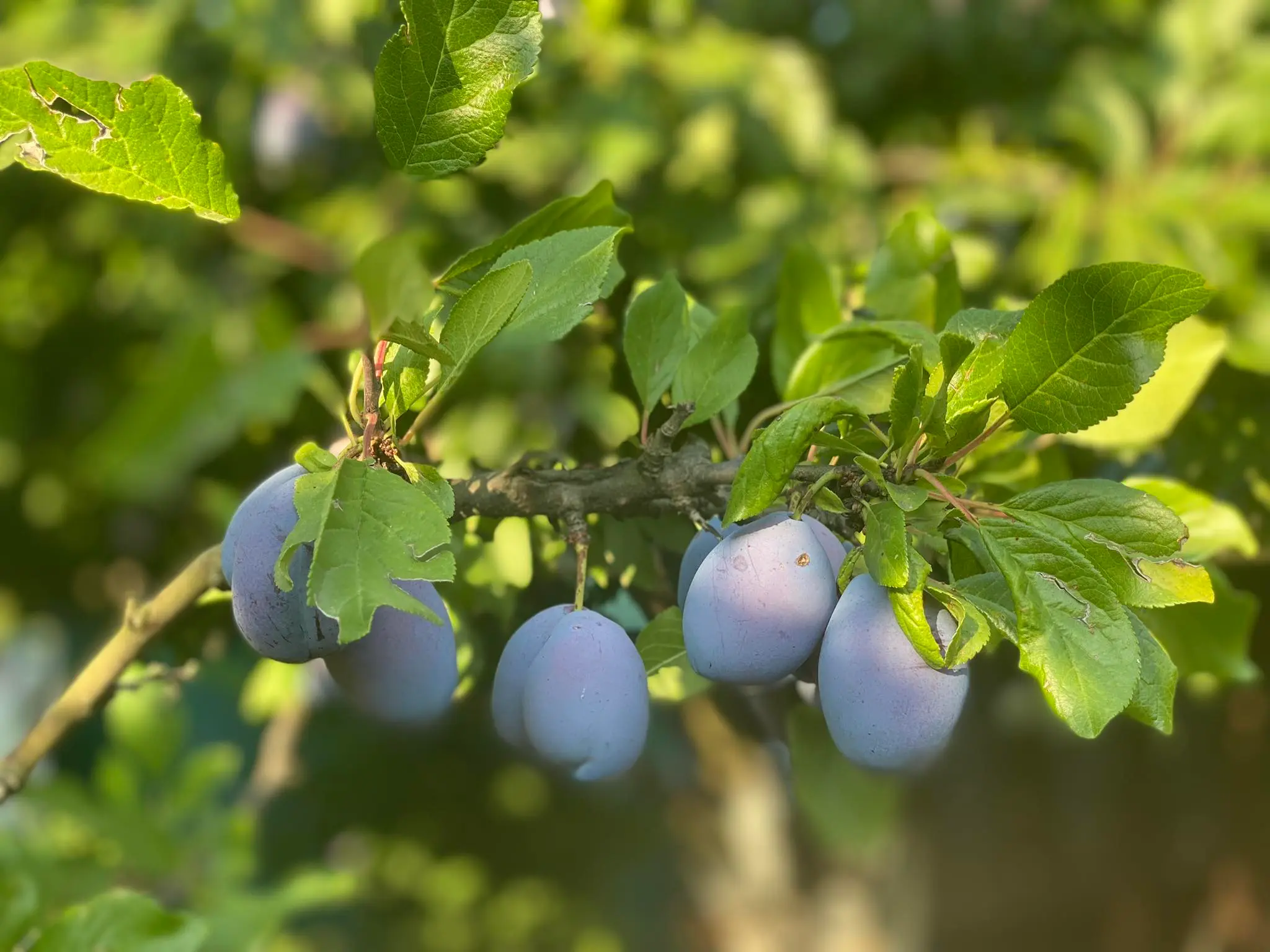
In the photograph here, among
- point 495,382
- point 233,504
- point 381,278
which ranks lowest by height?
point 495,382

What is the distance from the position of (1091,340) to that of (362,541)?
0.30 metres

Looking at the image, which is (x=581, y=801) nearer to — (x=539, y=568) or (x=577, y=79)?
(x=577, y=79)

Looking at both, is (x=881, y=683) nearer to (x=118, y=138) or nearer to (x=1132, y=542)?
(x=1132, y=542)

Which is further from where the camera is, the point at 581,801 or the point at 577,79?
the point at 581,801

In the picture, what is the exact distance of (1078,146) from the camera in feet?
5.54

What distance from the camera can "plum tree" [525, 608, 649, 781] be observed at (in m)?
0.48

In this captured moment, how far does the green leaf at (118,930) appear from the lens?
26.2 inches

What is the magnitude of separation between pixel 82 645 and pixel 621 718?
6.77ft

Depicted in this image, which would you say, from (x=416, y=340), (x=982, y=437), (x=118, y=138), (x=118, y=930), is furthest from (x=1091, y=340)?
(x=118, y=930)

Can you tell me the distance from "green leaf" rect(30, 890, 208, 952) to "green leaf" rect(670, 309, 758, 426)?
0.46 meters

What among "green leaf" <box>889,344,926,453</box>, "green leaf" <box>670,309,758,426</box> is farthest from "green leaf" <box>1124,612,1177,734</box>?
"green leaf" <box>670,309,758,426</box>

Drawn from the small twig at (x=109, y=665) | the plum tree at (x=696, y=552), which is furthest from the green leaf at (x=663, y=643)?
the small twig at (x=109, y=665)

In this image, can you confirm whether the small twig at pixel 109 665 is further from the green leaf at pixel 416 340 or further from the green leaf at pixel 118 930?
the green leaf at pixel 416 340

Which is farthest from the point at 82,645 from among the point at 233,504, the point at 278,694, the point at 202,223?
the point at 233,504
